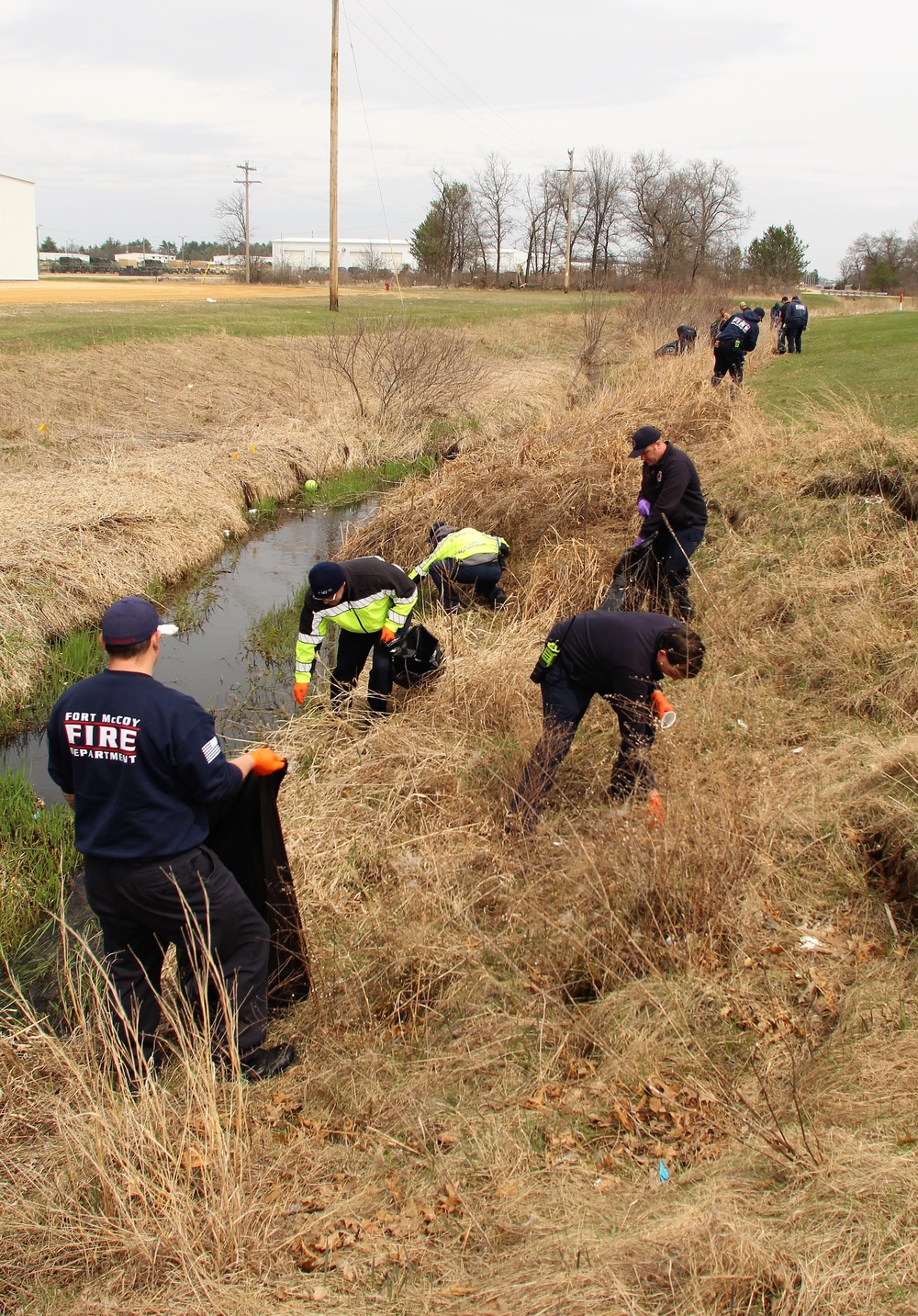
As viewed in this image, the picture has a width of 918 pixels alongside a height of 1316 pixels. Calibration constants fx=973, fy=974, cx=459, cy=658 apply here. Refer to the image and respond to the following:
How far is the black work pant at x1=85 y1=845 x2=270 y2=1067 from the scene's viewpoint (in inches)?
134

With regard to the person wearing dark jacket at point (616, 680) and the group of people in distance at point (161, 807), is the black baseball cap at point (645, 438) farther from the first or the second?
the group of people in distance at point (161, 807)

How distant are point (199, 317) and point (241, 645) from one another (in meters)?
24.7

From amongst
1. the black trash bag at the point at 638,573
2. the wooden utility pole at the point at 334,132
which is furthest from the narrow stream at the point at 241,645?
Result: the wooden utility pole at the point at 334,132

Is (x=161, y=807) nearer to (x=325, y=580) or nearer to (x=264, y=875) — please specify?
(x=264, y=875)

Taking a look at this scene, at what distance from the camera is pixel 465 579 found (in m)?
8.97

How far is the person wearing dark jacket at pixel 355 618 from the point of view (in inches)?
243

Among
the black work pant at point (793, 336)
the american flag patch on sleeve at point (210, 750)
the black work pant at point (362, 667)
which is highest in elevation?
the black work pant at point (793, 336)

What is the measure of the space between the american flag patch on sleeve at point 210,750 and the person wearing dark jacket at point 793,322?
24334 mm

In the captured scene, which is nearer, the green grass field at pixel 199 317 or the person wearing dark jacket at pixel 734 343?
the person wearing dark jacket at pixel 734 343

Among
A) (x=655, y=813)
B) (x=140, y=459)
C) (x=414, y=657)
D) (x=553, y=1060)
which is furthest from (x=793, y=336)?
(x=553, y=1060)

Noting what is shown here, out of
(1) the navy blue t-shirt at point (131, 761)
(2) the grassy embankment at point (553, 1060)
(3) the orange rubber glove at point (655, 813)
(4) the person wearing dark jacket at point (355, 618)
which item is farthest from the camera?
(4) the person wearing dark jacket at point (355, 618)

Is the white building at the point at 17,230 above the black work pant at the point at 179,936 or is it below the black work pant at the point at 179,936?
above

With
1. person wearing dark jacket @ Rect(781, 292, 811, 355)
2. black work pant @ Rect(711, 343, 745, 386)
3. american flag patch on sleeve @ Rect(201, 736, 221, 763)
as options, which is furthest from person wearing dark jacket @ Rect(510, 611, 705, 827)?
person wearing dark jacket @ Rect(781, 292, 811, 355)

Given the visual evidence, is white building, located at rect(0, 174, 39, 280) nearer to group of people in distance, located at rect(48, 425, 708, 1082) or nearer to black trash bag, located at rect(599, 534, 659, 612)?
black trash bag, located at rect(599, 534, 659, 612)
